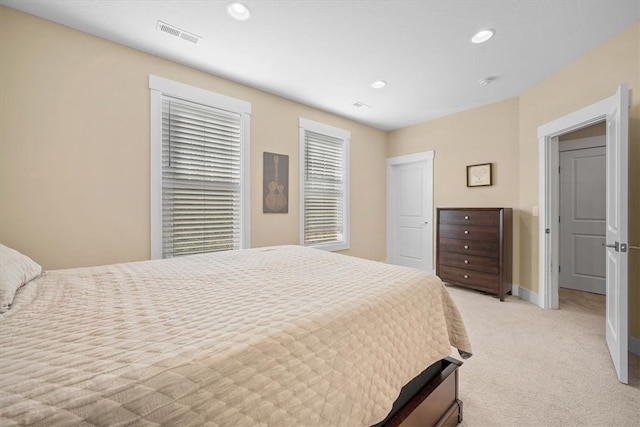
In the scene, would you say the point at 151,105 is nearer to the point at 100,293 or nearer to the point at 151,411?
the point at 100,293

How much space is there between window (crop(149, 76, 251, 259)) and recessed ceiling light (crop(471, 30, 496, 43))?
241 centimetres

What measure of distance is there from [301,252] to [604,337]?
2.87m

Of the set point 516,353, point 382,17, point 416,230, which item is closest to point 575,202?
point 416,230

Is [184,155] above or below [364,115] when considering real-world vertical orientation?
below

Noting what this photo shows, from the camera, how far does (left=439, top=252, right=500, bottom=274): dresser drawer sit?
3506 millimetres

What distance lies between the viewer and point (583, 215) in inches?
155

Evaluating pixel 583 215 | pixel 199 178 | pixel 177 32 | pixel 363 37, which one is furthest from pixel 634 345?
pixel 177 32

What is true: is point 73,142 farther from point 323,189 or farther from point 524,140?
point 524,140

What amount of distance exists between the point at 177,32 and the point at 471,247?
413 centimetres

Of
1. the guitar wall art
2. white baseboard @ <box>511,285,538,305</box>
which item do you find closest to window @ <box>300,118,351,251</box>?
the guitar wall art


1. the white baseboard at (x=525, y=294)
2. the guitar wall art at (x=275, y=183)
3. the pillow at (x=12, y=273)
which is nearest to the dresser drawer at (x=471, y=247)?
the white baseboard at (x=525, y=294)

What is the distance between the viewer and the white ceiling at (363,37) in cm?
202

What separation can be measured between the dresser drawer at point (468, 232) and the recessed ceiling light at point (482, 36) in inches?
87.1

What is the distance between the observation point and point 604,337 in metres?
2.46
